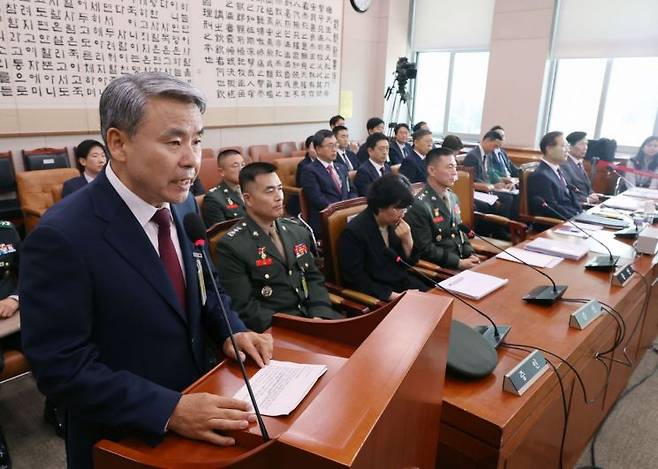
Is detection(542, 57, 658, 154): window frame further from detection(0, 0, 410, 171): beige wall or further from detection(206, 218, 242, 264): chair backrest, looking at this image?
detection(206, 218, 242, 264): chair backrest

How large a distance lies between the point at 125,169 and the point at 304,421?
0.58 m

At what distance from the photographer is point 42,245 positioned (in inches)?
29.7

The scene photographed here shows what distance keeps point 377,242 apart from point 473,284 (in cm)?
60

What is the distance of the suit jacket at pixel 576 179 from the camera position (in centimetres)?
451

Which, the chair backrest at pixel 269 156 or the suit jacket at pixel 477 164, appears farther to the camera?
the chair backrest at pixel 269 156

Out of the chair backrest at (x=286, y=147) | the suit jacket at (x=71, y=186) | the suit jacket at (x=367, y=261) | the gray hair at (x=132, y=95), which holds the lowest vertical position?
the suit jacket at (x=367, y=261)

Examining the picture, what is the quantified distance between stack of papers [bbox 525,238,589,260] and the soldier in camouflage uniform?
46.8 inches

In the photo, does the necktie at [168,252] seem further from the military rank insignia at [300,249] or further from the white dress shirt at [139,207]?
the military rank insignia at [300,249]

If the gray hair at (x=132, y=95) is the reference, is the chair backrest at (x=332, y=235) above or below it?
below

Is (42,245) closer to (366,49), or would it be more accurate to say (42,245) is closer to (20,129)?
(20,129)

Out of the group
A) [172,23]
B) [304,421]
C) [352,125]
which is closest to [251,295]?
[304,421]

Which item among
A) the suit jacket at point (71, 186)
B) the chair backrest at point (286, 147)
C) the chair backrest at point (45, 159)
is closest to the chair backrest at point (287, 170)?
the chair backrest at point (286, 147)

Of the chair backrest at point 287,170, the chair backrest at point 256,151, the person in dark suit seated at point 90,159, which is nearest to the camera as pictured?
the person in dark suit seated at point 90,159

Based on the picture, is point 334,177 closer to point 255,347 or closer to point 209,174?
point 209,174
